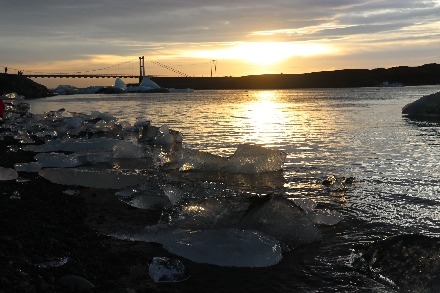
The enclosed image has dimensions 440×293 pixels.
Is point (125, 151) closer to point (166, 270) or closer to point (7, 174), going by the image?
point (7, 174)

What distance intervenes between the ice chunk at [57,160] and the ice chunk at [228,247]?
15.0ft

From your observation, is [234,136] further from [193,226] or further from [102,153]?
[193,226]

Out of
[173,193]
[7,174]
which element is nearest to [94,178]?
[7,174]

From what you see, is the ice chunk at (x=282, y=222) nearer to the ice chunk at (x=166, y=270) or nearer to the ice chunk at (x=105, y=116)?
the ice chunk at (x=166, y=270)

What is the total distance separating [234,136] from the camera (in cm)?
1477

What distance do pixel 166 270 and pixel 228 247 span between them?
650 mm

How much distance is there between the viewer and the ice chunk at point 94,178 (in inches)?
272

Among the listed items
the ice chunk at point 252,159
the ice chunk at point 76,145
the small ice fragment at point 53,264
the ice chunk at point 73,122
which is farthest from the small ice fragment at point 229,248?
the ice chunk at point 73,122

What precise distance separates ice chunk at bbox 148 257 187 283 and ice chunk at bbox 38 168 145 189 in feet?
10.5

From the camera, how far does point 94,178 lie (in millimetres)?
7004

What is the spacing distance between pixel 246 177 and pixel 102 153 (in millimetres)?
3347

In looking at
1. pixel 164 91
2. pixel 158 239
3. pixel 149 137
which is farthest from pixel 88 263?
pixel 164 91

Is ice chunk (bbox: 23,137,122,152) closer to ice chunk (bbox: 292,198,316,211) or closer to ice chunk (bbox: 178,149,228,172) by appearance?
ice chunk (bbox: 178,149,228,172)

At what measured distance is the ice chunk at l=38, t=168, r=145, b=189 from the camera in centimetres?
692
